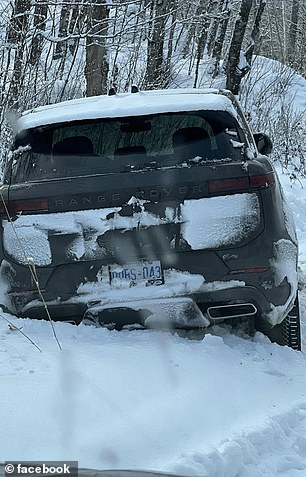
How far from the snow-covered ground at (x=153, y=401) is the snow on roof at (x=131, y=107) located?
1.34 meters

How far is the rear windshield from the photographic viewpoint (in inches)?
182

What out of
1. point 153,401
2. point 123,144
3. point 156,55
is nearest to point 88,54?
point 156,55

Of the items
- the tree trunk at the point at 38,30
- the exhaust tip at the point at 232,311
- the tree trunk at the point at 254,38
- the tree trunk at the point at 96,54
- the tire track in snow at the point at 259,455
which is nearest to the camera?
the tire track in snow at the point at 259,455

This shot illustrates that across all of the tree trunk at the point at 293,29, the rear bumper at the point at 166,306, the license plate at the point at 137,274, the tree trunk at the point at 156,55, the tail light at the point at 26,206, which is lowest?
the tree trunk at the point at 293,29

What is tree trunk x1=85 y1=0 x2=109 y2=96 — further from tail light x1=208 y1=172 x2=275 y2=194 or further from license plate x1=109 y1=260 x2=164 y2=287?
license plate x1=109 y1=260 x2=164 y2=287

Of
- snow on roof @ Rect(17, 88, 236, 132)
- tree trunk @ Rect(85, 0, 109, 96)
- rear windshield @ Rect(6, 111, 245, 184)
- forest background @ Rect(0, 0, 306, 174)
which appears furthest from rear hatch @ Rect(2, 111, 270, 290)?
tree trunk @ Rect(85, 0, 109, 96)

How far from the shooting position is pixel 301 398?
3.98 meters

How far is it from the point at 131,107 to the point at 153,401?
6.51 feet

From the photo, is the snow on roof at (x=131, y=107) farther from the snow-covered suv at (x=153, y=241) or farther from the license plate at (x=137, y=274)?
the license plate at (x=137, y=274)

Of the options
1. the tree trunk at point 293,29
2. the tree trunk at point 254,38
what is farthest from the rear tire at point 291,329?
the tree trunk at point 293,29

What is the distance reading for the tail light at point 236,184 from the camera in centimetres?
432

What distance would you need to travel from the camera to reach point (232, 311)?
14.8 feet

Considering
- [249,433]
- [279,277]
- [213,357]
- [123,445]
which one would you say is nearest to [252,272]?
[279,277]

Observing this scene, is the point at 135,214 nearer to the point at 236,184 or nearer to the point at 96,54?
the point at 236,184
